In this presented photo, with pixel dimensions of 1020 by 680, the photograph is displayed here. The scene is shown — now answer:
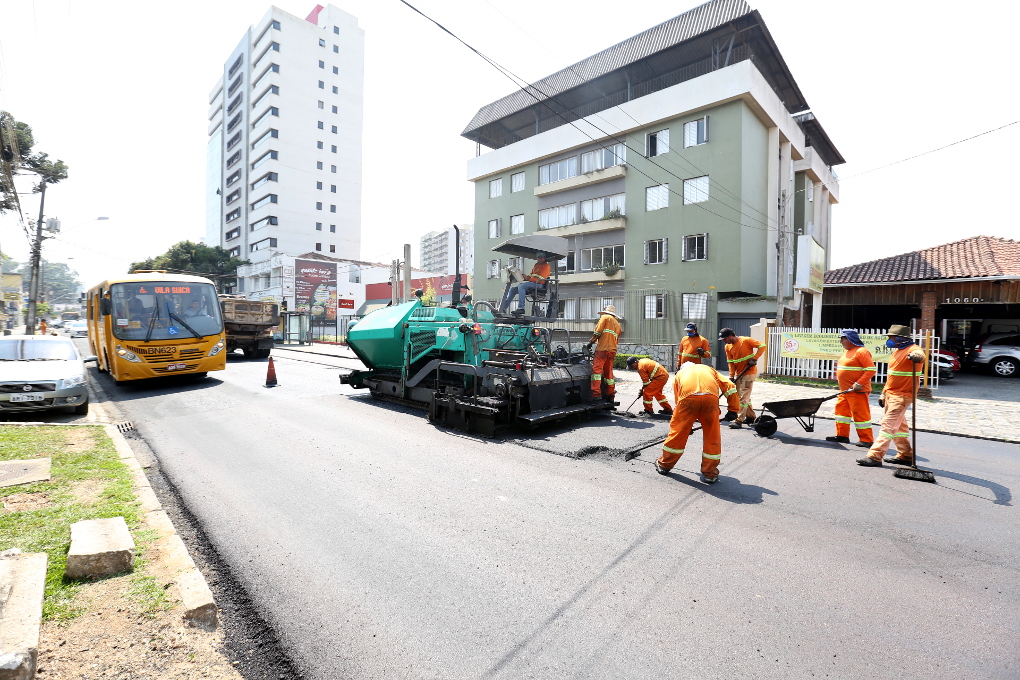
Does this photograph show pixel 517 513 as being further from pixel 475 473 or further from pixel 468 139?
pixel 468 139

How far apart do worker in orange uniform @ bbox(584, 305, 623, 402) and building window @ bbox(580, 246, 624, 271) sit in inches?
653

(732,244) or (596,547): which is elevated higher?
(732,244)

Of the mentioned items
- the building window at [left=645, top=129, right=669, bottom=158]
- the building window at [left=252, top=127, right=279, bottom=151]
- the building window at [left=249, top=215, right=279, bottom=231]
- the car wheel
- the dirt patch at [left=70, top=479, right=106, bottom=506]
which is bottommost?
the dirt patch at [left=70, top=479, right=106, bottom=506]

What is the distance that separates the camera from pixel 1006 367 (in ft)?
53.8

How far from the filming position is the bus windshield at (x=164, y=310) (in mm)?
10734

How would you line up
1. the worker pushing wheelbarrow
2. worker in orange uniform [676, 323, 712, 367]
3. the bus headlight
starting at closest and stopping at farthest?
the worker pushing wheelbarrow < worker in orange uniform [676, 323, 712, 367] < the bus headlight

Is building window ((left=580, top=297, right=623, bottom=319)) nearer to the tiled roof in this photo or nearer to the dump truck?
the tiled roof

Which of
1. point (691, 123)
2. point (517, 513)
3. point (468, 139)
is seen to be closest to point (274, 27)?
point (468, 139)

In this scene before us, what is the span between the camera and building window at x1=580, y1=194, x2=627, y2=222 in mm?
24500

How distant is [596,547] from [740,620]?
3.43ft

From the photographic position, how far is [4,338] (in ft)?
28.1

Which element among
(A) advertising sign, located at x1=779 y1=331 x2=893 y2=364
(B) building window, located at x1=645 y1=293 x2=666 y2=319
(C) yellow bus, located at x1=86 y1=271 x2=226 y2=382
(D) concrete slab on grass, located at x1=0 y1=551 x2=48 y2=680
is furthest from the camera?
(B) building window, located at x1=645 y1=293 x2=666 y2=319

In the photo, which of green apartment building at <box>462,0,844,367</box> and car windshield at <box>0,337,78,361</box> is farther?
green apartment building at <box>462,0,844,367</box>

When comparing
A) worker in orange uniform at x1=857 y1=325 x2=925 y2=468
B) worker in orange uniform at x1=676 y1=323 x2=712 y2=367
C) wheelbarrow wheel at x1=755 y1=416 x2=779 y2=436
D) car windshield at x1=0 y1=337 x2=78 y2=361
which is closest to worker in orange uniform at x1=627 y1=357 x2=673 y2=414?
worker in orange uniform at x1=676 y1=323 x2=712 y2=367
